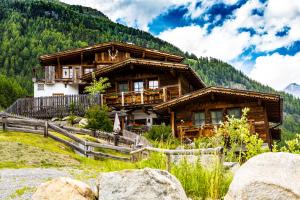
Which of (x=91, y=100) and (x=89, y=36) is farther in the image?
(x=89, y=36)

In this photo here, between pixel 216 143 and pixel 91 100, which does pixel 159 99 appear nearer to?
Result: pixel 91 100

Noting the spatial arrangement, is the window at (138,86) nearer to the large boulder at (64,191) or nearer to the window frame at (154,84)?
the window frame at (154,84)

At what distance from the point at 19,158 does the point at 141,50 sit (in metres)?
27.2

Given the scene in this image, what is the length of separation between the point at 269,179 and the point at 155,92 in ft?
90.8

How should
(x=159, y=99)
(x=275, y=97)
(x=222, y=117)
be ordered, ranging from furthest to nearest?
(x=159, y=99) < (x=222, y=117) < (x=275, y=97)

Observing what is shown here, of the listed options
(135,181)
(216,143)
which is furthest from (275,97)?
(135,181)

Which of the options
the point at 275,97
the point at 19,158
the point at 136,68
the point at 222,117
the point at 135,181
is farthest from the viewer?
the point at 136,68

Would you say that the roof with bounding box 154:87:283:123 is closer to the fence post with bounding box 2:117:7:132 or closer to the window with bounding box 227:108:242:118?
the window with bounding box 227:108:242:118

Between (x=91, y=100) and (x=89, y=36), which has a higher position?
(x=89, y=36)

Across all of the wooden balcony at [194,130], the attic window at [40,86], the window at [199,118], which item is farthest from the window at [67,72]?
Result: the window at [199,118]

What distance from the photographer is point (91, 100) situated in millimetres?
35125

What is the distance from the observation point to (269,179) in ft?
24.3

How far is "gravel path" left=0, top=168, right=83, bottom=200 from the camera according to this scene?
36.5 feet

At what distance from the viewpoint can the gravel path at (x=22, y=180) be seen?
36.5ft
